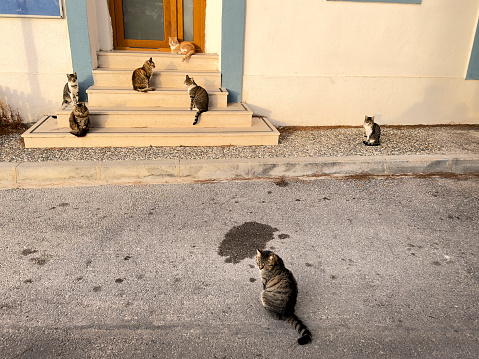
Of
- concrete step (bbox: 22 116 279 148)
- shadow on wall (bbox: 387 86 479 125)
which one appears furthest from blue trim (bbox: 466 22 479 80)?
concrete step (bbox: 22 116 279 148)

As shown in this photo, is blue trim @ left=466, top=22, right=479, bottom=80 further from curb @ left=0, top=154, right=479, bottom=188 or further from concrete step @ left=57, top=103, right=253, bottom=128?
concrete step @ left=57, top=103, right=253, bottom=128

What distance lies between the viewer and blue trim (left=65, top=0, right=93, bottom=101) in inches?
267

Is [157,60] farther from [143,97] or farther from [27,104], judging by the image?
[27,104]

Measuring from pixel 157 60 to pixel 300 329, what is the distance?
6306 millimetres

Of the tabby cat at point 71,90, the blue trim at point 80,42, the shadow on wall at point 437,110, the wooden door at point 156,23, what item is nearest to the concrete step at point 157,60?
the blue trim at point 80,42

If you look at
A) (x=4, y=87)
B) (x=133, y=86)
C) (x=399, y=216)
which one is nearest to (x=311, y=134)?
(x=399, y=216)

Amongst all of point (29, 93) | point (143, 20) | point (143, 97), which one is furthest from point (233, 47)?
point (29, 93)

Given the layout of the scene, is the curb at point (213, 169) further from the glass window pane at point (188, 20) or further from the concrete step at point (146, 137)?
the glass window pane at point (188, 20)

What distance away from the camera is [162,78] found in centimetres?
736

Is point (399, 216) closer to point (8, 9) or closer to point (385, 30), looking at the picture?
point (385, 30)

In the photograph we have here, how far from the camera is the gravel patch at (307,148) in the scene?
579 cm

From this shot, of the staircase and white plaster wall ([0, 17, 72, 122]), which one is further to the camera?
white plaster wall ([0, 17, 72, 122])

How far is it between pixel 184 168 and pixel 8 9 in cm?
454

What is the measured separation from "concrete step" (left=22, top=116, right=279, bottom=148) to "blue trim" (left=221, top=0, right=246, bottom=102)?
1.25 metres
